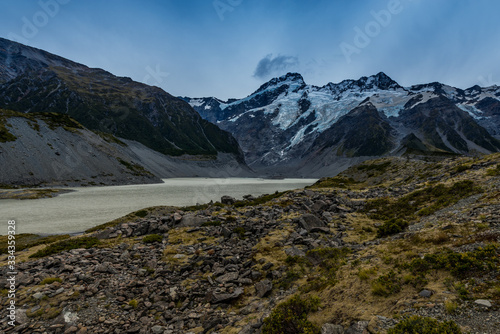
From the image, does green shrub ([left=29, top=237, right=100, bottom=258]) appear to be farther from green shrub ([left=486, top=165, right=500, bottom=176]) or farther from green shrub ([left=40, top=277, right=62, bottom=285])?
green shrub ([left=486, top=165, right=500, bottom=176])

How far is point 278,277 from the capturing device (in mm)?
13258

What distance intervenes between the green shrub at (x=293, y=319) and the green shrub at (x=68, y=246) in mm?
17255

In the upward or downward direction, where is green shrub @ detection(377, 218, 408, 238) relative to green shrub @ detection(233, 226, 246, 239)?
upward

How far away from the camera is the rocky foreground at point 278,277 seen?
26.8 feet

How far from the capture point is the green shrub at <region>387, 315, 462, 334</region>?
6227 mm

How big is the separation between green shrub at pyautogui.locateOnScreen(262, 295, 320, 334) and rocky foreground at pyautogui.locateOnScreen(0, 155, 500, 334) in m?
0.04

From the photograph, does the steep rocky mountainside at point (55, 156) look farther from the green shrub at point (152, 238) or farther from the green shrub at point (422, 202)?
the green shrub at point (422, 202)

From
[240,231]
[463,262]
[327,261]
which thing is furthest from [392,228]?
[240,231]

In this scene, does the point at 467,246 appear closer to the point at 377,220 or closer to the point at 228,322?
the point at 228,322

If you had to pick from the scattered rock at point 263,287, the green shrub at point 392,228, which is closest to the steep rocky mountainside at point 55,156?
the scattered rock at point 263,287

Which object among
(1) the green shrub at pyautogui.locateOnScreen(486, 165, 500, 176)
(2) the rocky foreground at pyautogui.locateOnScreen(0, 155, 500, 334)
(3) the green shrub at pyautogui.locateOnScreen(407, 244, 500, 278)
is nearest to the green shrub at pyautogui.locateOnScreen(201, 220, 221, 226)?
(2) the rocky foreground at pyautogui.locateOnScreen(0, 155, 500, 334)

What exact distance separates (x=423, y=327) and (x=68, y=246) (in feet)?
79.0

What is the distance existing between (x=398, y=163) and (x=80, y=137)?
171m

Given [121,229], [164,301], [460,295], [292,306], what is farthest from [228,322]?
[121,229]
